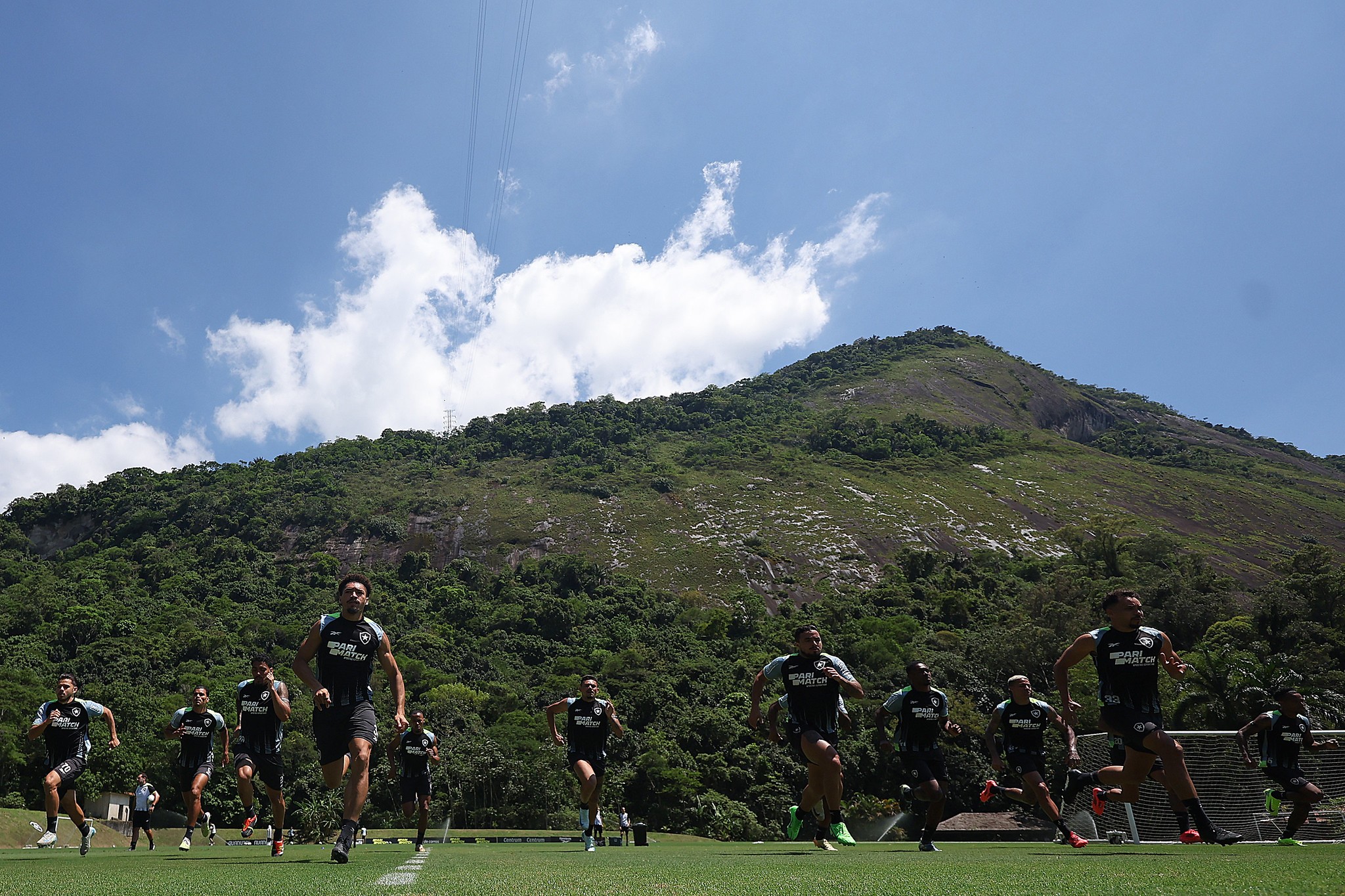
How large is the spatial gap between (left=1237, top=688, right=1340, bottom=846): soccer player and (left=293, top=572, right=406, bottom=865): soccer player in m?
9.05

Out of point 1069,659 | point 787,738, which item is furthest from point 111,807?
point 1069,659

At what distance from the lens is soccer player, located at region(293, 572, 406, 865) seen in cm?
649

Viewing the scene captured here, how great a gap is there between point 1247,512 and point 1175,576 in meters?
82.1

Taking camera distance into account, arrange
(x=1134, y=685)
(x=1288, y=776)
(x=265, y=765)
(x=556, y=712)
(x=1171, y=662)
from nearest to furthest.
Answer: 1. (x=1171, y=662)
2. (x=1134, y=685)
3. (x=265, y=765)
4. (x=1288, y=776)
5. (x=556, y=712)

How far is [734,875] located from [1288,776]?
7372 mm

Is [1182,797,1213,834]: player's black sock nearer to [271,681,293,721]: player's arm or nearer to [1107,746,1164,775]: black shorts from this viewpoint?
[1107,746,1164,775]: black shorts

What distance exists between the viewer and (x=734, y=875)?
5.88 metres

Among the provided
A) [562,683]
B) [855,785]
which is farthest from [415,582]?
[855,785]

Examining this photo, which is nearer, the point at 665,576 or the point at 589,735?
the point at 589,735

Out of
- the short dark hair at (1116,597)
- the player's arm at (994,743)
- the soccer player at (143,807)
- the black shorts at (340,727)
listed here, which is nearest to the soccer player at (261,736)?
the black shorts at (340,727)

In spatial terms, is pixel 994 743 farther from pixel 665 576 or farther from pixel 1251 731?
pixel 665 576

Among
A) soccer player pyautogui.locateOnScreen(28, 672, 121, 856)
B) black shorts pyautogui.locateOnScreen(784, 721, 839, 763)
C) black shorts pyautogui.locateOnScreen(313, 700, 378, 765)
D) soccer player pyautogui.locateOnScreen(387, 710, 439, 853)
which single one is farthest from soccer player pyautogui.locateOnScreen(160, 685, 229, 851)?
black shorts pyautogui.locateOnScreen(784, 721, 839, 763)

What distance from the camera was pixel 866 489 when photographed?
14225 centimetres

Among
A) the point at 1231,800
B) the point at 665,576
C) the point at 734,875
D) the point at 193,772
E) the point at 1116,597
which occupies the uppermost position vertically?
the point at 665,576
